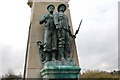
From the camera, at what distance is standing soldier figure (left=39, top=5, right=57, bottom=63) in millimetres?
7949

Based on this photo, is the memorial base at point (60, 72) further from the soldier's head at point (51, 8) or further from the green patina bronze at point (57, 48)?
the soldier's head at point (51, 8)

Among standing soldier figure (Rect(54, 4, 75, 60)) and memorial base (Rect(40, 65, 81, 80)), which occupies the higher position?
standing soldier figure (Rect(54, 4, 75, 60))

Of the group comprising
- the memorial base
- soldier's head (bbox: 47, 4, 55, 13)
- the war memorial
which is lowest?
the memorial base

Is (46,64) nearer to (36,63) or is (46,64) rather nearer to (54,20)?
(36,63)

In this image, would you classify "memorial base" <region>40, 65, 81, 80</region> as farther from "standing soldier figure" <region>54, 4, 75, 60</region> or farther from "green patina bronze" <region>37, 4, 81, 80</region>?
"standing soldier figure" <region>54, 4, 75, 60</region>

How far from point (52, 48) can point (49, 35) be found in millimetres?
445

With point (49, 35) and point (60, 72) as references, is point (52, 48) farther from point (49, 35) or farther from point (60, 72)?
point (60, 72)

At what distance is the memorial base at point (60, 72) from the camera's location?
7330 millimetres

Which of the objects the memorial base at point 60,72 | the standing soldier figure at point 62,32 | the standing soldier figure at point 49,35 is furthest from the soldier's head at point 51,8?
the memorial base at point 60,72

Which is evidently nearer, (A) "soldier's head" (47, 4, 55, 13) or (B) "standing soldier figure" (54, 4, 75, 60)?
(B) "standing soldier figure" (54, 4, 75, 60)

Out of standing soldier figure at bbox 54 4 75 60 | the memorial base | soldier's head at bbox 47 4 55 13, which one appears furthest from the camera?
soldier's head at bbox 47 4 55 13

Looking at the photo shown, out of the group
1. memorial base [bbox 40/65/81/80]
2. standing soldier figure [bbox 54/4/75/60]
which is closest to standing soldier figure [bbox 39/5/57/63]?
standing soldier figure [bbox 54/4/75/60]

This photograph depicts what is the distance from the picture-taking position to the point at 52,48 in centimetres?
795

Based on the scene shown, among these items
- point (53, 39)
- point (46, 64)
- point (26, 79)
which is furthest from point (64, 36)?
point (26, 79)
